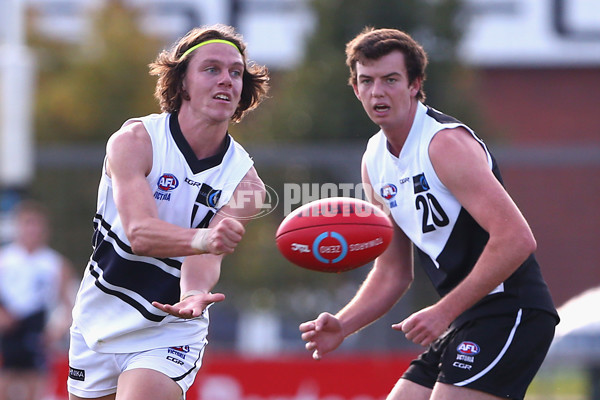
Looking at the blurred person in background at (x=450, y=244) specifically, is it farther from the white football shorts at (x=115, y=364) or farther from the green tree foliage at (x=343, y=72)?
the green tree foliage at (x=343, y=72)

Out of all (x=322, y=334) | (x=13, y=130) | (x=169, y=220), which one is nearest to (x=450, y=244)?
(x=322, y=334)

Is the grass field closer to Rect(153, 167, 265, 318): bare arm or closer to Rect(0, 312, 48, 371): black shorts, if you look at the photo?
Rect(0, 312, 48, 371): black shorts

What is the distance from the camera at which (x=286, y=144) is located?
14.1 metres

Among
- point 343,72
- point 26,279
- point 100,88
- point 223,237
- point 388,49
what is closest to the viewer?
point 223,237

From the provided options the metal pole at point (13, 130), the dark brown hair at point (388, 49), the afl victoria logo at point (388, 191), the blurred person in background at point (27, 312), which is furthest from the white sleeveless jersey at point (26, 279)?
the dark brown hair at point (388, 49)

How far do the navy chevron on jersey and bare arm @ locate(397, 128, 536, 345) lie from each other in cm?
22

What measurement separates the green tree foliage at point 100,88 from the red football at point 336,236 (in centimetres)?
1294

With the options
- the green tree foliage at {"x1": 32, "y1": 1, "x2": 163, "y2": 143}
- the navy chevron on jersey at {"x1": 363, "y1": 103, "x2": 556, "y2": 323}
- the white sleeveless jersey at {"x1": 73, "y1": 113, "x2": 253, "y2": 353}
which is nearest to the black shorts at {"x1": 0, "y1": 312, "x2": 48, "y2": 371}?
the white sleeveless jersey at {"x1": 73, "y1": 113, "x2": 253, "y2": 353}

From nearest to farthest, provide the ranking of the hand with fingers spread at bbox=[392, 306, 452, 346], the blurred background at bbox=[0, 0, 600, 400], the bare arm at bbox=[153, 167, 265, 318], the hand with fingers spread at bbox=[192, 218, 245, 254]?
the hand with fingers spread at bbox=[192, 218, 245, 254], the hand with fingers spread at bbox=[392, 306, 452, 346], the bare arm at bbox=[153, 167, 265, 318], the blurred background at bbox=[0, 0, 600, 400]

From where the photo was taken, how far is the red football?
486cm

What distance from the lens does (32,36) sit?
19.9 metres

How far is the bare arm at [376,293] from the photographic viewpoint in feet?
16.2

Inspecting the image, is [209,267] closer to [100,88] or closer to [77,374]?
[77,374]

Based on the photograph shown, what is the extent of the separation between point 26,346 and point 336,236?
7066 mm
